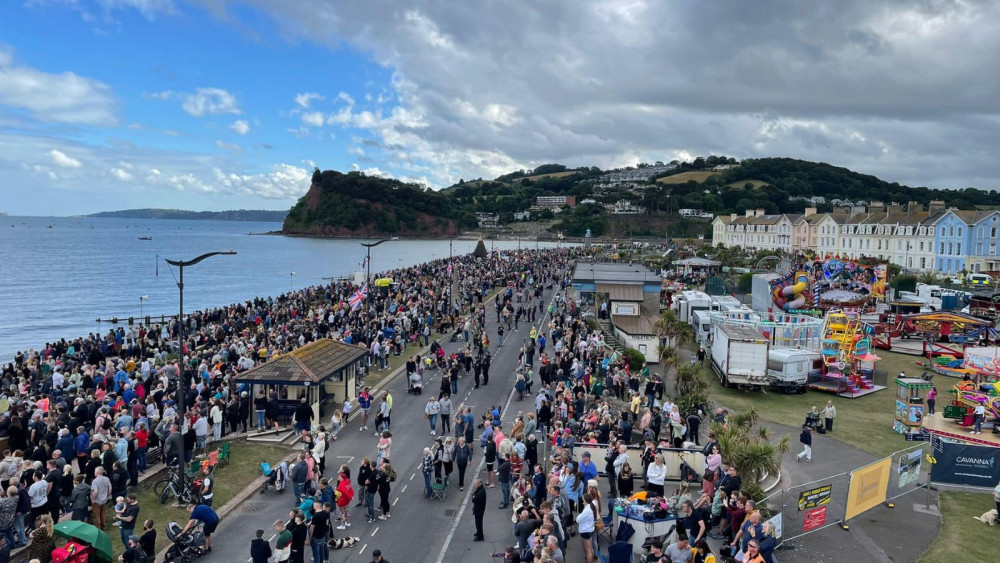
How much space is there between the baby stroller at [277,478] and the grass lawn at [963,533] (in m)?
12.1

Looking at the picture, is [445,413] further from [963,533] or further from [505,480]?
[963,533]

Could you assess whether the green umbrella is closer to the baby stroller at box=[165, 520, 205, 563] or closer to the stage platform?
the baby stroller at box=[165, 520, 205, 563]

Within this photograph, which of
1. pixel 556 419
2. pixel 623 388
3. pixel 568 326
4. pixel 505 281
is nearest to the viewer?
pixel 556 419

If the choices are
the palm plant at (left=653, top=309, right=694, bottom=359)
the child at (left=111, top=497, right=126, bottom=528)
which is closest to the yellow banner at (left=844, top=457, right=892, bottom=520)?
the child at (left=111, top=497, right=126, bottom=528)

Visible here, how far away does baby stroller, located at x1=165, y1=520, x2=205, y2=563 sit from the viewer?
11.0 m

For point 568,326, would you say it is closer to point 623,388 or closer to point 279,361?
point 623,388

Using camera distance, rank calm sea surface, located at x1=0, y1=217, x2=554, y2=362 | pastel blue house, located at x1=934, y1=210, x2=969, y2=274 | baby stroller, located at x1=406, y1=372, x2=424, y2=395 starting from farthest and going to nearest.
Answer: pastel blue house, located at x1=934, y1=210, x2=969, y2=274 < calm sea surface, located at x1=0, y1=217, x2=554, y2=362 < baby stroller, located at x1=406, y1=372, x2=424, y2=395

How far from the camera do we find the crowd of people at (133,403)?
1166cm

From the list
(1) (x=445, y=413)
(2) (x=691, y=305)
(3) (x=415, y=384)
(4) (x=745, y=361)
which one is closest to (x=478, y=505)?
(1) (x=445, y=413)

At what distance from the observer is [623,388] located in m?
21.9

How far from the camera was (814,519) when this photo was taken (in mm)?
12328

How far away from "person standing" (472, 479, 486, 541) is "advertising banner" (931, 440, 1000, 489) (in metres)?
10.4

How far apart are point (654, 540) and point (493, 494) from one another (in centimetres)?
549

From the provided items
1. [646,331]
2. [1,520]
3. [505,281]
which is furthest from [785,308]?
[1,520]
